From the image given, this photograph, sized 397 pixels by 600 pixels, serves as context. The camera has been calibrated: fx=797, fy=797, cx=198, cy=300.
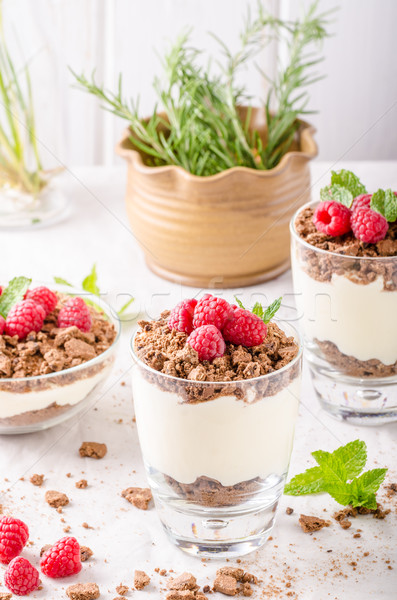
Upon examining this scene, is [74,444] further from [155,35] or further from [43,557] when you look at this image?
[155,35]

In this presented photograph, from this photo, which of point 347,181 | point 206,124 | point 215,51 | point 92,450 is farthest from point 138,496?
point 215,51

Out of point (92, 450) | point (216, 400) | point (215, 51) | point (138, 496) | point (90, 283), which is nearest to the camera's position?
point (216, 400)

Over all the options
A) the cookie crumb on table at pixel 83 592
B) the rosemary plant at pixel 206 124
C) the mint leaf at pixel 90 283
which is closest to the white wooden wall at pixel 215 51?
the rosemary plant at pixel 206 124

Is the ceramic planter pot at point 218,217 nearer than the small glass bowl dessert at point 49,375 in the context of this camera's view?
No

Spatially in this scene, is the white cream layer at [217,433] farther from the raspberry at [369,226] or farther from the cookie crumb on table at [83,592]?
the raspberry at [369,226]

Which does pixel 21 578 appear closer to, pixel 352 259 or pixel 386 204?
pixel 352 259

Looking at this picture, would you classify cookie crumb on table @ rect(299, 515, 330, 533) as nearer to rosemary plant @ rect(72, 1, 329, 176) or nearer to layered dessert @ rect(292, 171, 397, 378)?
layered dessert @ rect(292, 171, 397, 378)
